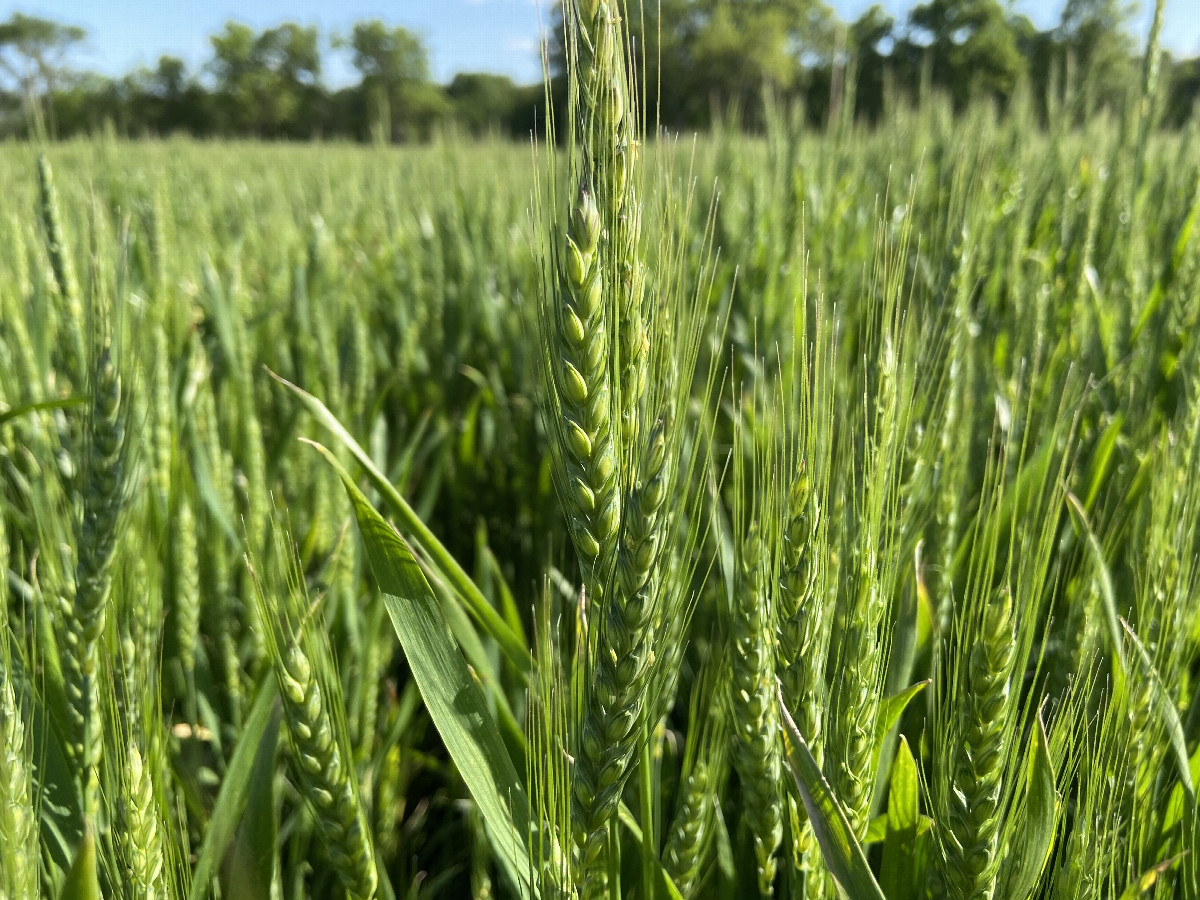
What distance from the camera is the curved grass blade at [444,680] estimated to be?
58 centimetres

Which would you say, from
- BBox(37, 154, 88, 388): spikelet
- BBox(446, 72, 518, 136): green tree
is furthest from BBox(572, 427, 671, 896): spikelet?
BBox(446, 72, 518, 136): green tree

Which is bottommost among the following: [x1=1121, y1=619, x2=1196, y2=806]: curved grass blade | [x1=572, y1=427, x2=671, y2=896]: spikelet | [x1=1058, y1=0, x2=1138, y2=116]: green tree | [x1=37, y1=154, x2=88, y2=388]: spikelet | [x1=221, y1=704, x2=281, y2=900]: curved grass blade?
[x1=221, y1=704, x2=281, y2=900]: curved grass blade

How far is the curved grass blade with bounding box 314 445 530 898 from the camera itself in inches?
22.8

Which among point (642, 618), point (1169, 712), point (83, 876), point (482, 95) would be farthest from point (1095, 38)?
point (482, 95)

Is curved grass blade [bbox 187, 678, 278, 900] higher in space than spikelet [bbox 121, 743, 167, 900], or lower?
lower

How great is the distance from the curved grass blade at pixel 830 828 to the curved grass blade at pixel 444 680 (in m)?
0.22

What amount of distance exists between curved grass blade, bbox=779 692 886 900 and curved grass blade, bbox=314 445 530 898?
22 cm

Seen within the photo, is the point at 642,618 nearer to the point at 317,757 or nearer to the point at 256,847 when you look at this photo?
the point at 317,757

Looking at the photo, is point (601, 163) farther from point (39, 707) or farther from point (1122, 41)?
point (1122, 41)

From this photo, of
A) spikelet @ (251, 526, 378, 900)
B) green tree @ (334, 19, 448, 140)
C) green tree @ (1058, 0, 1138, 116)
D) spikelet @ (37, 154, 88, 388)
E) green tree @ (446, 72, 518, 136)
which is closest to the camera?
spikelet @ (251, 526, 378, 900)

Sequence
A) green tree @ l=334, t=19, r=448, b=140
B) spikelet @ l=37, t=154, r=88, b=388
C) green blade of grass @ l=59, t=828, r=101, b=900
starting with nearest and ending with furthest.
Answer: green blade of grass @ l=59, t=828, r=101, b=900
spikelet @ l=37, t=154, r=88, b=388
green tree @ l=334, t=19, r=448, b=140

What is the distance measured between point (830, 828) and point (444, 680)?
0.97ft

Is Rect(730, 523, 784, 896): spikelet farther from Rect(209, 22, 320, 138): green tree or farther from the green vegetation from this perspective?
Rect(209, 22, 320, 138): green tree

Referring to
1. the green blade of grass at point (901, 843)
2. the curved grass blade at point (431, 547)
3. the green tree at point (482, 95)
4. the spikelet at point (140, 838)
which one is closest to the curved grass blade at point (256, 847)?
the spikelet at point (140, 838)
